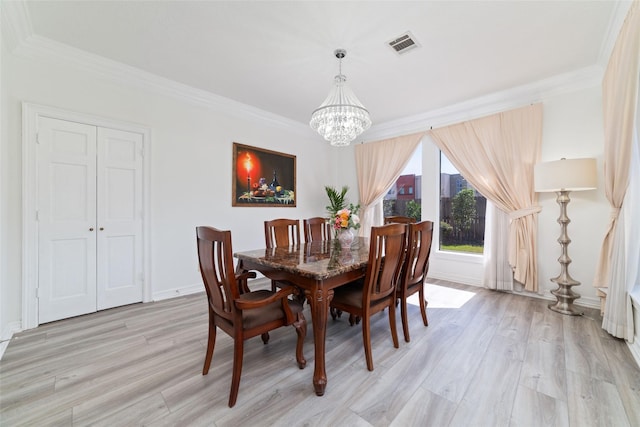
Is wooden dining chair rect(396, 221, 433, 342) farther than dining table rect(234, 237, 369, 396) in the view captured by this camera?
Yes

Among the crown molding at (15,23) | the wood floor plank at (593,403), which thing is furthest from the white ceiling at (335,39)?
the wood floor plank at (593,403)

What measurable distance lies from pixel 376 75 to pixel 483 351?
2977 mm

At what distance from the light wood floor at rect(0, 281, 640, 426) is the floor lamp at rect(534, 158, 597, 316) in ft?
0.97

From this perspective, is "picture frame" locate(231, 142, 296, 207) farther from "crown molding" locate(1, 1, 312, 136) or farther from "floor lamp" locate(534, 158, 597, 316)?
"floor lamp" locate(534, 158, 597, 316)

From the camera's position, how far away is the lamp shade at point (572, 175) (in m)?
2.59

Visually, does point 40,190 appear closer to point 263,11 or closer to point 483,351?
point 263,11

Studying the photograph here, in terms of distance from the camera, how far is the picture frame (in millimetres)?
3896

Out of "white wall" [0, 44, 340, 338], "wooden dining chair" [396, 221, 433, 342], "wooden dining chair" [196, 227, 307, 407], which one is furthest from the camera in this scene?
"white wall" [0, 44, 340, 338]

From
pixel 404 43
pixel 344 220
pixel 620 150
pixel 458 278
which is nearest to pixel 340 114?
pixel 404 43

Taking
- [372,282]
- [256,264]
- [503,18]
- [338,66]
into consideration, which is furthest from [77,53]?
[503,18]

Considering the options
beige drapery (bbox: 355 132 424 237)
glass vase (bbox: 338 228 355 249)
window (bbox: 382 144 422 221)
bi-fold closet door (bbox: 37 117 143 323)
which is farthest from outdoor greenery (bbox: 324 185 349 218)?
bi-fold closet door (bbox: 37 117 143 323)

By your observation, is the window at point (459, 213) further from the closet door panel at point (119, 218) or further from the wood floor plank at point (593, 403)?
the closet door panel at point (119, 218)

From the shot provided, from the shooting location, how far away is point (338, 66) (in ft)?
9.23

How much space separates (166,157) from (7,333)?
2171 mm
